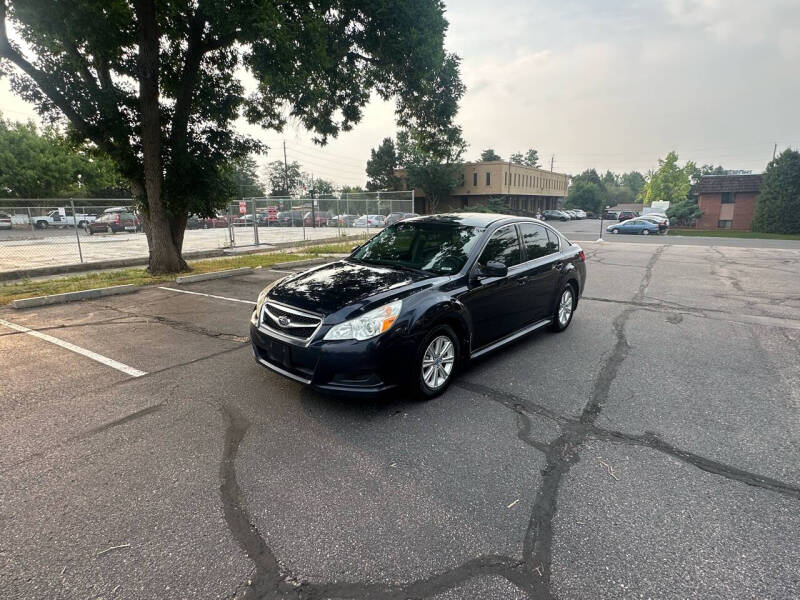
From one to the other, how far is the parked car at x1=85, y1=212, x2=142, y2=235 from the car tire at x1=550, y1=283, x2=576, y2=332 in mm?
14428

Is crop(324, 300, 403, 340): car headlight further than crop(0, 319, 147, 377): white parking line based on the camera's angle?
No

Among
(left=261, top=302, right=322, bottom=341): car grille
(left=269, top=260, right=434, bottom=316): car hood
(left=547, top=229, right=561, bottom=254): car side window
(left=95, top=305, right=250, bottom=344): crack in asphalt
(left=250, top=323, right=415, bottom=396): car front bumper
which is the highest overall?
(left=547, top=229, right=561, bottom=254): car side window

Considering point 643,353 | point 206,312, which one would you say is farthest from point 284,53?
point 643,353

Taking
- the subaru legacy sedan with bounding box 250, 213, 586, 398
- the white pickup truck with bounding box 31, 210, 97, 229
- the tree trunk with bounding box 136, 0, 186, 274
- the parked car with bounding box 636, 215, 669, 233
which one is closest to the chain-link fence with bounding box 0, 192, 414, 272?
the white pickup truck with bounding box 31, 210, 97, 229

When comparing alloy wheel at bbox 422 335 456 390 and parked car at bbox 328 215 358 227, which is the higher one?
parked car at bbox 328 215 358 227

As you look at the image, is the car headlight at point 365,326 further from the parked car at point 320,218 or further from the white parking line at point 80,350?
the parked car at point 320,218

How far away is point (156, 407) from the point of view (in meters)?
3.79

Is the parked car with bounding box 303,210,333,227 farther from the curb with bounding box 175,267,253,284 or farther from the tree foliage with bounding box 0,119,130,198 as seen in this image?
the tree foliage with bounding box 0,119,130,198

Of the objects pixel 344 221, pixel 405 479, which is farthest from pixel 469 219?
pixel 344 221

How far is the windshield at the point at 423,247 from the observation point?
4449 mm

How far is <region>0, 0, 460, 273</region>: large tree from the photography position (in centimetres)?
844

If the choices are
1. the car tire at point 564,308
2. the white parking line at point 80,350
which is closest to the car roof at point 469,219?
the car tire at point 564,308

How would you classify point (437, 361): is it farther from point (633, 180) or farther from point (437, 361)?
point (633, 180)

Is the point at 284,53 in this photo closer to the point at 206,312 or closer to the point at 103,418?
the point at 206,312
